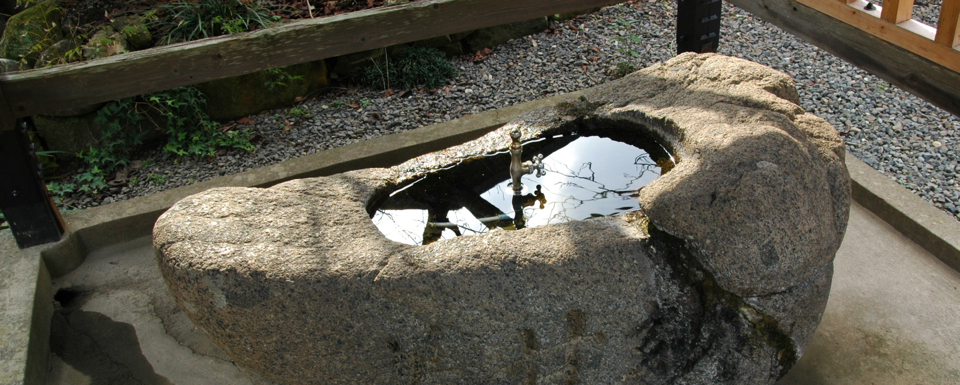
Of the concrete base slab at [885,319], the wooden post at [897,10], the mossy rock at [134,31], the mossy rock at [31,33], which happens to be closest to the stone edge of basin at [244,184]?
the concrete base slab at [885,319]

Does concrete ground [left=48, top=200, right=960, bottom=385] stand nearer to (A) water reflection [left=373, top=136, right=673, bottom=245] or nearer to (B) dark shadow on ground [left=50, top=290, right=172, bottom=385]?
(B) dark shadow on ground [left=50, top=290, right=172, bottom=385]

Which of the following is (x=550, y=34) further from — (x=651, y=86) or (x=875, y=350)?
(x=875, y=350)

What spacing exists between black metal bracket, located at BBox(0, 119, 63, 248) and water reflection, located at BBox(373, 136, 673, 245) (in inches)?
79.6

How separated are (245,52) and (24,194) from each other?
4.63 ft

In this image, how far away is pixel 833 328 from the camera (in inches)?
125

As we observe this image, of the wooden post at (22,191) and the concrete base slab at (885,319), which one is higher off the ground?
the wooden post at (22,191)

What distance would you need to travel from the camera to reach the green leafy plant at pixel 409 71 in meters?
5.26

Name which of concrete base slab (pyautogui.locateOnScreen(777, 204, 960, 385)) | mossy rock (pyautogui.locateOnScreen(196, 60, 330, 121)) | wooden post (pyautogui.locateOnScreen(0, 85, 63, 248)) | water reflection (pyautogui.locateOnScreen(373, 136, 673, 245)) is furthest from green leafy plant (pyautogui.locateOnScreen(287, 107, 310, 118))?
concrete base slab (pyautogui.locateOnScreen(777, 204, 960, 385))

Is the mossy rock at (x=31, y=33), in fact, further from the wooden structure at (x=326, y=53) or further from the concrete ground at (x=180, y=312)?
the wooden structure at (x=326, y=53)

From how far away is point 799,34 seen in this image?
12.1 ft

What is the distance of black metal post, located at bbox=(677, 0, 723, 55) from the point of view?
166 inches

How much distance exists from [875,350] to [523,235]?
1.87 metres

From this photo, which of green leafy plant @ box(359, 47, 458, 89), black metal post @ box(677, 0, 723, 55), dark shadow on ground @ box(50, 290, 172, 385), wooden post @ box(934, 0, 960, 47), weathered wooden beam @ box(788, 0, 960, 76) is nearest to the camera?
wooden post @ box(934, 0, 960, 47)

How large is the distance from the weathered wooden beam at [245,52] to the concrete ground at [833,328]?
107 centimetres
